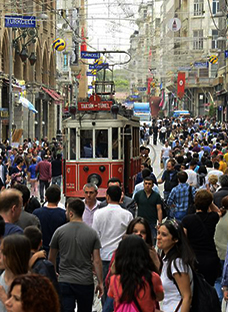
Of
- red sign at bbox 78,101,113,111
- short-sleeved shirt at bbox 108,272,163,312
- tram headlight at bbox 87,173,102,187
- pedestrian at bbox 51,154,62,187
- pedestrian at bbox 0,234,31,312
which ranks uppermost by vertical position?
red sign at bbox 78,101,113,111

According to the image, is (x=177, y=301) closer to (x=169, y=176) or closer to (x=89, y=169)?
(x=169, y=176)

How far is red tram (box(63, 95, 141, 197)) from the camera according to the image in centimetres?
2069

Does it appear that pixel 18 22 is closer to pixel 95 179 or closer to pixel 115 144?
pixel 115 144

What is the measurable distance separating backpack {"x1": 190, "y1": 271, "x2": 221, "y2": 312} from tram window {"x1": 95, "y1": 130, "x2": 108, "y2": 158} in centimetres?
1432

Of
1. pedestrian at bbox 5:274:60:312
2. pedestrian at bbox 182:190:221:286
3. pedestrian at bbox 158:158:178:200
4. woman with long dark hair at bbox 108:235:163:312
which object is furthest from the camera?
pedestrian at bbox 158:158:178:200

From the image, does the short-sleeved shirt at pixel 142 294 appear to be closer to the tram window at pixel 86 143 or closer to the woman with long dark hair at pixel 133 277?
the woman with long dark hair at pixel 133 277

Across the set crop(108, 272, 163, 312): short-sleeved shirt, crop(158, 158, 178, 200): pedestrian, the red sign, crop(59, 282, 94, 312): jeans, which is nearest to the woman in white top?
crop(108, 272, 163, 312): short-sleeved shirt

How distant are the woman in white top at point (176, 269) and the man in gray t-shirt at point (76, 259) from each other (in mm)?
1451

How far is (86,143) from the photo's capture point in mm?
20953

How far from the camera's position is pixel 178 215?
13500 mm

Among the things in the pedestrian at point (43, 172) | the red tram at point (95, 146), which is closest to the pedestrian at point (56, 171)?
Result: the pedestrian at point (43, 172)

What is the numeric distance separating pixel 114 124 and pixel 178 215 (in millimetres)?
7512

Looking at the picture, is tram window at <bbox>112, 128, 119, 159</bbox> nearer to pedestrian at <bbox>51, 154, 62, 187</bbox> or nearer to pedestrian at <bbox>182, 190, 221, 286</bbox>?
pedestrian at <bbox>51, 154, 62, 187</bbox>

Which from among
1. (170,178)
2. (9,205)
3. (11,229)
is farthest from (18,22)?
(11,229)
